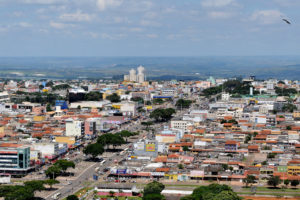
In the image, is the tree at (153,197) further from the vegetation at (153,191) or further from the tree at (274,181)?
the tree at (274,181)

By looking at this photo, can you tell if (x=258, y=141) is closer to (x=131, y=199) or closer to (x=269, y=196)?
(x=269, y=196)

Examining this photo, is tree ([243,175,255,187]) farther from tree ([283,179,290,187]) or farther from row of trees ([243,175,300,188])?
tree ([283,179,290,187])

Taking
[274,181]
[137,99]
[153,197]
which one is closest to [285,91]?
[137,99]

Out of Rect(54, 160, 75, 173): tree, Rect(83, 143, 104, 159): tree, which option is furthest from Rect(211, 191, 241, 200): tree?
Rect(83, 143, 104, 159): tree

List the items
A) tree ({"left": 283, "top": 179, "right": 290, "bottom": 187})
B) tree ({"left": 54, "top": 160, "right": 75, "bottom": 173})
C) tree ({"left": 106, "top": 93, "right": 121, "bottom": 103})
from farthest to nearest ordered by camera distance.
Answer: tree ({"left": 106, "top": 93, "right": 121, "bottom": 103})
tree ({"left": 54, "top": 160, "right": 75, "bottom": 173})
tree ({"left": 283, "top": 179, "right": 290, "bottom": 187})

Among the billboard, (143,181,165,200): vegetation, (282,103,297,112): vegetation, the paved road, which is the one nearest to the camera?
(143,181,165,200): vegetation

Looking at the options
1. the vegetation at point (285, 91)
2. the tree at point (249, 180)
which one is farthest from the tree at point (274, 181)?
the vegetation at point (285, 91)
